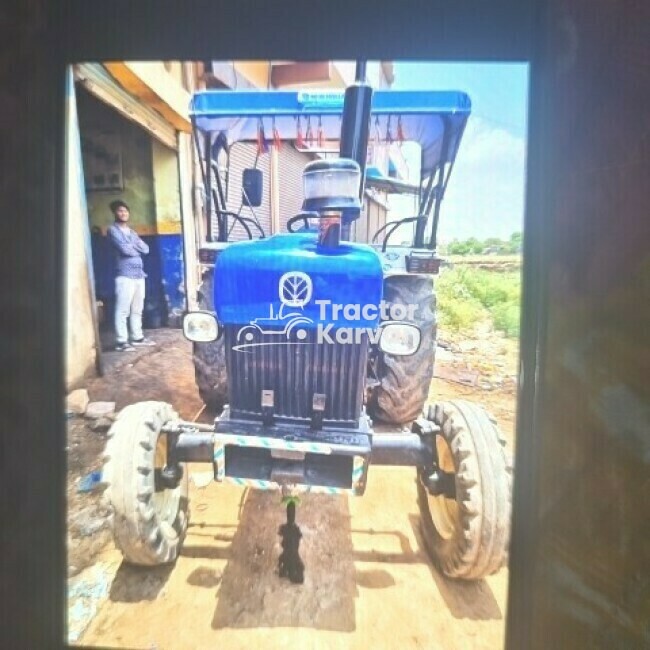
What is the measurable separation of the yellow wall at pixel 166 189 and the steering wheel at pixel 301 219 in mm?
346

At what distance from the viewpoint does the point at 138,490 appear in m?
1.03

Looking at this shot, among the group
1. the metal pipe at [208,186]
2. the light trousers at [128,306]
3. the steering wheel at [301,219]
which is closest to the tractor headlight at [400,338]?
the steering wheel at [301,219]

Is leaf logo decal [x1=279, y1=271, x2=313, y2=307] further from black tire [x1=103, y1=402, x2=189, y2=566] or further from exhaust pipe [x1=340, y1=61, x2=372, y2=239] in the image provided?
black tire [x1=103, y1=402, x2=189, y2=566]

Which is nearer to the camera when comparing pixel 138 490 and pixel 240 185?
pixel 138 490

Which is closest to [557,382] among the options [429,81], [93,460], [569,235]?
[569,235]

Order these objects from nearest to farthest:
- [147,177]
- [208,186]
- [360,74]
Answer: [360,74] → [147,177] → [208,186]

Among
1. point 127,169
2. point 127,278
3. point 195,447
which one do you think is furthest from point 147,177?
point 195,447

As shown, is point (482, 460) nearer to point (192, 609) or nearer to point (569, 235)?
point (569, 235)

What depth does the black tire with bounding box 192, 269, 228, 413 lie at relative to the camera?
1.11 meters

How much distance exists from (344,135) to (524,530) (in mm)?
1200

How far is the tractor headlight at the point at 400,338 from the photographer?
105 cm

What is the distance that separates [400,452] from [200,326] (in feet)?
2.20

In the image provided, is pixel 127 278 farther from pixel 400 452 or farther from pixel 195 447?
pixel 400 452

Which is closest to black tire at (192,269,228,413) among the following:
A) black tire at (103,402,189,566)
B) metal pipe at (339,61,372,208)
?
black tire at (103,402,189,566)
